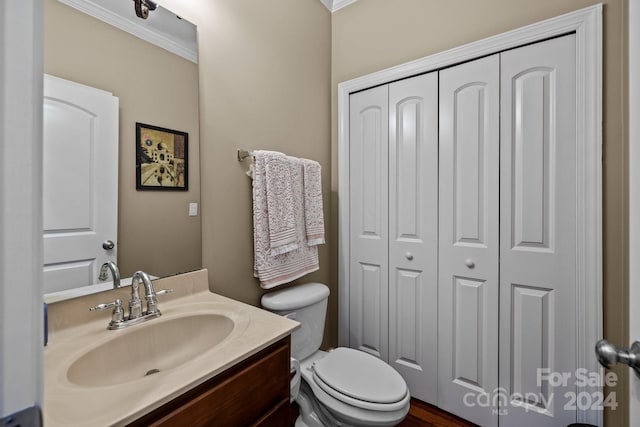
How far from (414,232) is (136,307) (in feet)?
4.41

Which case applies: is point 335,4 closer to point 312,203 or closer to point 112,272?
point 312,203

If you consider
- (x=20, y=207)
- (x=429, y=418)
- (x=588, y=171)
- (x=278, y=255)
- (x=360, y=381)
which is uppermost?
(x=588, y=171)

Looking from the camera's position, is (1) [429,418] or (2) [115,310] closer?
(2) [115,310]

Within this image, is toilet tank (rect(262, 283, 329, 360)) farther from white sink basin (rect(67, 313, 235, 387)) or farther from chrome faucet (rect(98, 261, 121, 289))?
chrome faucet (rect(98, 261, 121, 289))

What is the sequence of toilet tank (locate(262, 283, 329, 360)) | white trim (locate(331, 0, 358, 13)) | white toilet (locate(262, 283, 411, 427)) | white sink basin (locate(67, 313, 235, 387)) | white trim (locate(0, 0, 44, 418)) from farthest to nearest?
white trim (locate(331, 0, 358, 13)) < toilet tank (locate(262, 283, 329, 360)) < white toilet (locate(262, 283, 411, 427)) < white sink basin (locate(67, 313, 235, 387)) < white trim (locate(0, 0, 44, 418))

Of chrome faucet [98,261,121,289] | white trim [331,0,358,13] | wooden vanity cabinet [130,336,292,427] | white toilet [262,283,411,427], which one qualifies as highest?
white trim [331,0,358,13]

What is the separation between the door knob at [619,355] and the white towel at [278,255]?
3.71 feet

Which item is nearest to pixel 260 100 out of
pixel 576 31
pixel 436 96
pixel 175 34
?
pixel 175 34

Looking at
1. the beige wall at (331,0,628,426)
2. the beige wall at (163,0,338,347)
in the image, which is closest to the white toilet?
the beige wall at (163,0,338,347)

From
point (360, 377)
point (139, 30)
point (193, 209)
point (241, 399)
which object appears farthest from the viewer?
point (360, 377)

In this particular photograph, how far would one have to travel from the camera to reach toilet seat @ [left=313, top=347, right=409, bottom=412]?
1.16m

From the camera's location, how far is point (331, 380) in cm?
127

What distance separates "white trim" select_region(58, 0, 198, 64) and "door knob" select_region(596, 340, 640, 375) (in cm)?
151

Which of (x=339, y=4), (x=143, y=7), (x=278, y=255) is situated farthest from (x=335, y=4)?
(x=278, y=255)
